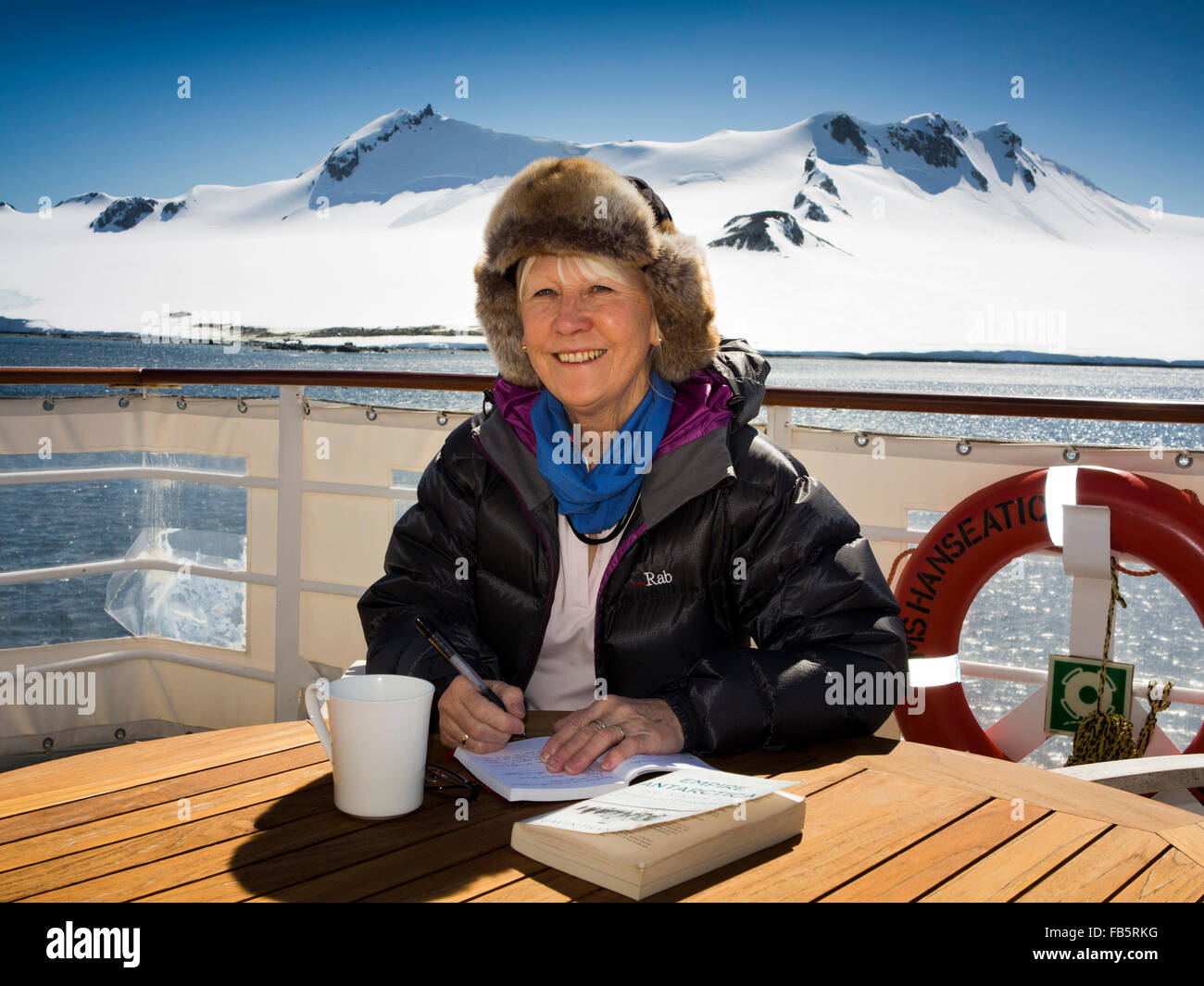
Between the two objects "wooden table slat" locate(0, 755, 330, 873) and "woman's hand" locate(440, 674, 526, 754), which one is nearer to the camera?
"wooden table slat" locate(0, 755, 330, 873)

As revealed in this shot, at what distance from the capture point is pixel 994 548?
2.13 m

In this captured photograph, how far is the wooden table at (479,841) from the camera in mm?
689

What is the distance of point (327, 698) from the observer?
822mm

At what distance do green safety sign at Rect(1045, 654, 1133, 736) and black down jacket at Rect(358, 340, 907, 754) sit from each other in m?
1.16

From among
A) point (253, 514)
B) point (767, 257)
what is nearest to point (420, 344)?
point (767, 257)

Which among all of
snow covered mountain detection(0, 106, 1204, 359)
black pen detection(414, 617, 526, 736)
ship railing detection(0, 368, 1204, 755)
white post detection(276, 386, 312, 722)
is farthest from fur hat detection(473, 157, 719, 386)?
snow covered mountain detection(0, 106, 1204, 359)

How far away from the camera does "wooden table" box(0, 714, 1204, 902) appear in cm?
69

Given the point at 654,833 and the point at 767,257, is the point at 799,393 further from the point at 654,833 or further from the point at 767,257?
the point at 767,257

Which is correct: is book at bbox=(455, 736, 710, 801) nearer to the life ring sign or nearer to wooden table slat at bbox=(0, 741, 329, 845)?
wooden table slat at bbox=(0, 741, 329, 845)

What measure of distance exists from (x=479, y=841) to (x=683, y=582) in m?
0.56

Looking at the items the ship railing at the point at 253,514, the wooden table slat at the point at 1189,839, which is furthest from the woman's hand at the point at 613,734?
the ship railing at the point at 253,514

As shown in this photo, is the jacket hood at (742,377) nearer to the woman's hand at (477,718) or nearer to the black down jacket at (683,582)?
the black down jacket at (683,582)

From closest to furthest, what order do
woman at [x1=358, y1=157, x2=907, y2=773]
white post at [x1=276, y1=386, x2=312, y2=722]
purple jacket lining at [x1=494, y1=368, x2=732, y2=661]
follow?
woman at [x1=358, y1=157, x2=907, y2=773] < purple jacket lining at [x1=494, y1=368, x2=732, y2=661] < white post at [x1=276, y1=386, x2=312, y2=722]
